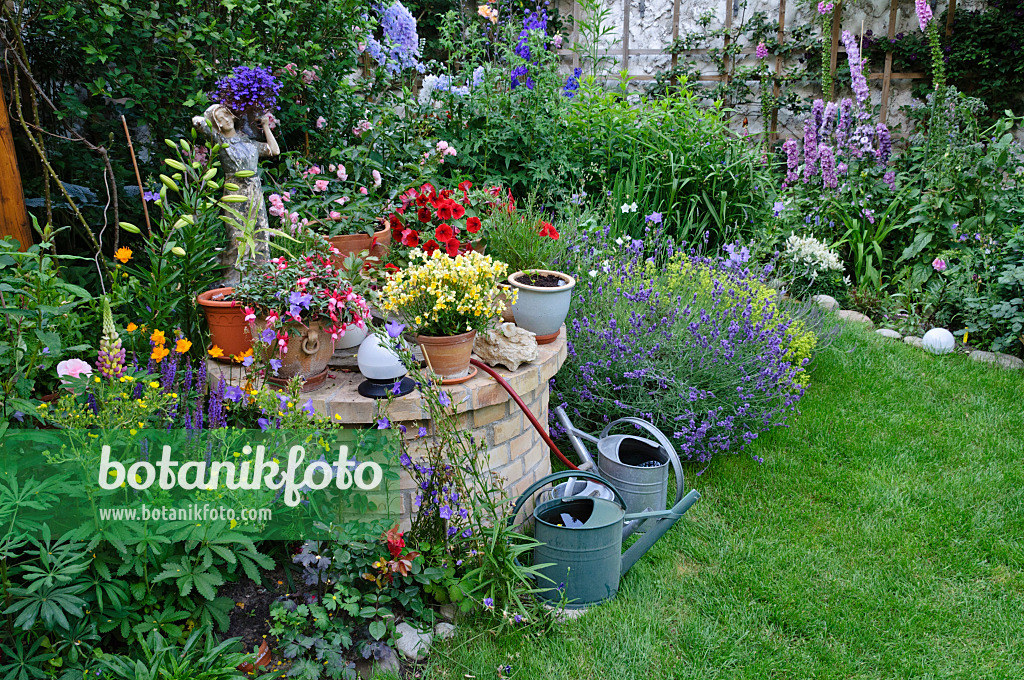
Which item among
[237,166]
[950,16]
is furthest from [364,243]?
[950,16]

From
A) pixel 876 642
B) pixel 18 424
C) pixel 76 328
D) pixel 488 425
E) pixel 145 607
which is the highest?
pixel 76 328

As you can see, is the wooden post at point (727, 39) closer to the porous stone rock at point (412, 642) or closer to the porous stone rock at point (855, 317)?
the porous stone rock at point (855, 317)

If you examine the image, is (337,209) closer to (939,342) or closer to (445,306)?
(445,306)

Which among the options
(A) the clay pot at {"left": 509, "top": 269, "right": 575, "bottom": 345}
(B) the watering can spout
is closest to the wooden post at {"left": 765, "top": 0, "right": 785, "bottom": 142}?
(A) the clay pot at {"left": 509, "top": 269, "right": 575, "bottom": 345}

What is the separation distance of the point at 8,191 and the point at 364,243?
128 centimetres

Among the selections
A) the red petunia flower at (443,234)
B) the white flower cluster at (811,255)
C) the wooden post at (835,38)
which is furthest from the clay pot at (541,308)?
the wooden post at (835,38)

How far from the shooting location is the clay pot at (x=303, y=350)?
2.18 m

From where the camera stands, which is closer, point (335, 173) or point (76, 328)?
point (76, 328)

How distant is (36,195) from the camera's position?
118 inches

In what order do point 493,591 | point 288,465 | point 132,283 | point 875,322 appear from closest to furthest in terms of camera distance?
point 288,465 < point 493,591 < point 132,283 < point 875,322

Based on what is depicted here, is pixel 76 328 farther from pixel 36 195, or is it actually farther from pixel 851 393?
pixel 851 393

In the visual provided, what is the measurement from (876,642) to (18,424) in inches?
107

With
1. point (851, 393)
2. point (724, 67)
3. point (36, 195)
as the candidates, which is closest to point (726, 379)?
point (851, 393)

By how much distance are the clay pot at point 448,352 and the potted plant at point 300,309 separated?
0.24 meters
